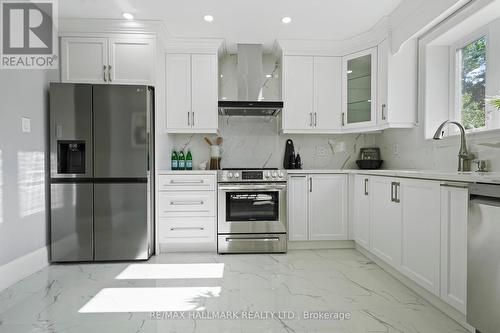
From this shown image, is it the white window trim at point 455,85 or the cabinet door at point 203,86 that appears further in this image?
the cabinet door at point 203,86

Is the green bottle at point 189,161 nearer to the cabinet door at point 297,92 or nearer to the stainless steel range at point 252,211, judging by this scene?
the stainless steel range at point 252,211

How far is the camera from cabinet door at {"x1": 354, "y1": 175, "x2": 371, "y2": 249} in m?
2.95

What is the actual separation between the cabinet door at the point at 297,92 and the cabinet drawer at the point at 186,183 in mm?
1107

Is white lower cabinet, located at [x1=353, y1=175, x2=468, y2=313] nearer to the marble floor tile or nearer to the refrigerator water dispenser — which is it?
the marble floor tile

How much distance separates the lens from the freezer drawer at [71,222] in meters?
2.85

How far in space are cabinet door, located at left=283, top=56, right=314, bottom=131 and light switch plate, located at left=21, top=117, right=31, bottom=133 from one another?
8.34 feet

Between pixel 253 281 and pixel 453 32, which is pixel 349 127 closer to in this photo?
pixel 453 32

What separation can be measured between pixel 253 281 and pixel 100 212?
5.38 feet

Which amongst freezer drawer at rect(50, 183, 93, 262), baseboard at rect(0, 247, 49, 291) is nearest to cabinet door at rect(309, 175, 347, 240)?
freezer drawer at rect(50, 183, 93, 262)

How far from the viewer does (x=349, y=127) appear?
11.5 ft

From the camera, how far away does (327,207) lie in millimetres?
3359

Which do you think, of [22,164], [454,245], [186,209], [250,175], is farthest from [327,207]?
[22,164]

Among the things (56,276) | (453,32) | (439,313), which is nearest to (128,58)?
(56,276)

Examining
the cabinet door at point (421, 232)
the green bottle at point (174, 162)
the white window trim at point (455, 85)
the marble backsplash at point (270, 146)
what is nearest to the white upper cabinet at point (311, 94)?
the marble backsplash at point (270, 146)
